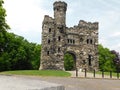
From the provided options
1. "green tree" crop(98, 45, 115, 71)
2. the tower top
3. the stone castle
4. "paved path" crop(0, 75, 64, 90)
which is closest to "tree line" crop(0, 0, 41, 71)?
the stone castle

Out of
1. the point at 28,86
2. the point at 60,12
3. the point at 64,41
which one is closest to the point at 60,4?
the point at 60,12

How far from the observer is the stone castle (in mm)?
64938

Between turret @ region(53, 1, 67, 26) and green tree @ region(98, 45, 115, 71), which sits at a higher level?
turret @ region(53, 1, 67, 26)

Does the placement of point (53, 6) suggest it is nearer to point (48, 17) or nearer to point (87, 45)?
point (48, 17)

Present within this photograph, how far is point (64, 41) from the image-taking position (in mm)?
66375

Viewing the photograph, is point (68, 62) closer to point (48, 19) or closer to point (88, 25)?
point (88, 25)

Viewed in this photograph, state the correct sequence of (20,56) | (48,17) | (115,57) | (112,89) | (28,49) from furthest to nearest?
(115,57)
(28,49)
(20,56)
(48,17)
(112,89)

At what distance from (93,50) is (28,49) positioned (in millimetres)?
21663

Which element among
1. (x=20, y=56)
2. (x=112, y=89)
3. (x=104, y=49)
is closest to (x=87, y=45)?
(x=20, y=56)

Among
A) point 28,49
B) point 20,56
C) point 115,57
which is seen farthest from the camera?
point 115,57

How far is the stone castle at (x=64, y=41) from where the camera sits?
6494cm

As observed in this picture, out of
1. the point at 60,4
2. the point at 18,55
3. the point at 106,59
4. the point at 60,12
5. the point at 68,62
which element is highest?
the point at 60,4

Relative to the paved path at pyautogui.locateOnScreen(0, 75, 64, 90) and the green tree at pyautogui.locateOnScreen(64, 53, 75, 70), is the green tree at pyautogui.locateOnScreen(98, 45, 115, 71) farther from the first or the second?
the paved path at pyautogui.locateOnScreen(0, 75, 64, 90)

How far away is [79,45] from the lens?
67812 mm
